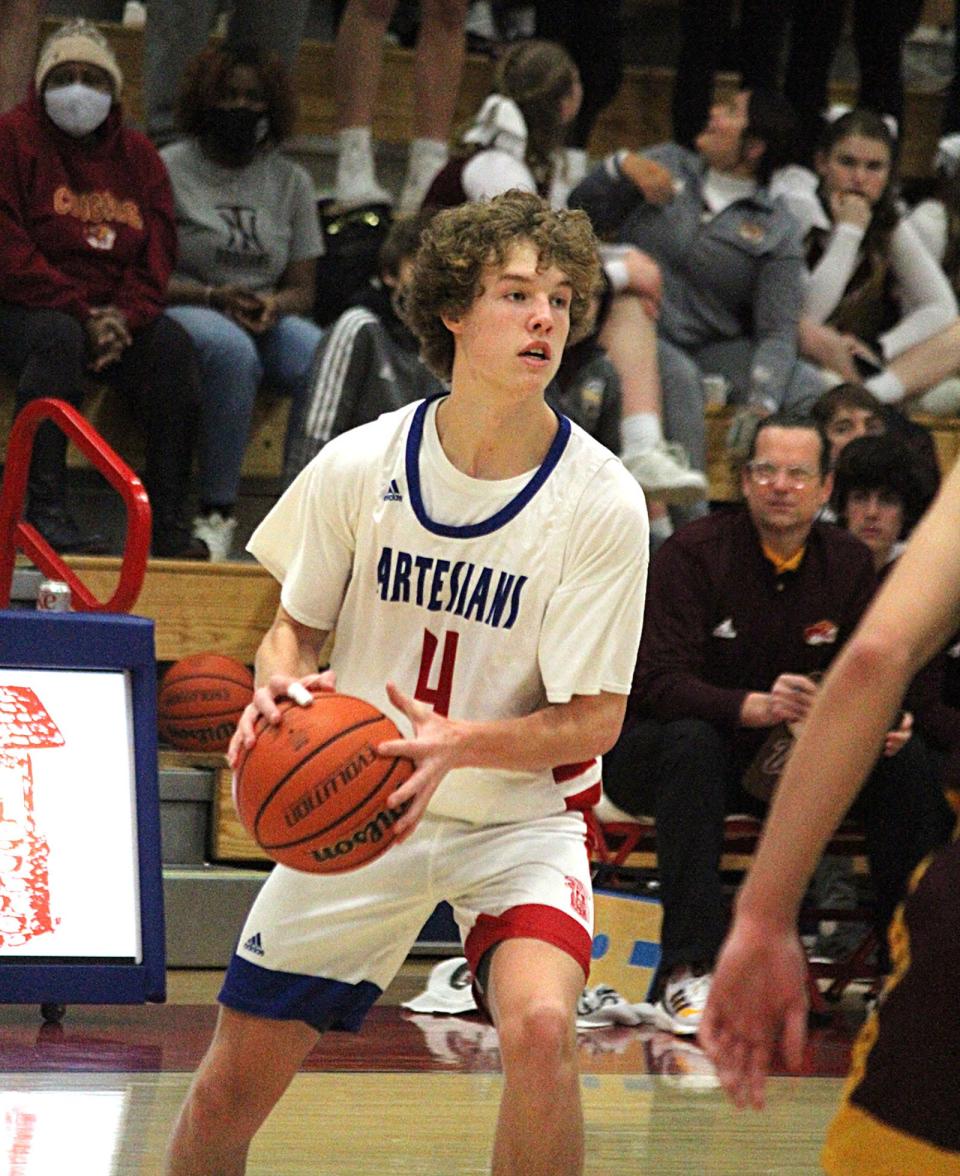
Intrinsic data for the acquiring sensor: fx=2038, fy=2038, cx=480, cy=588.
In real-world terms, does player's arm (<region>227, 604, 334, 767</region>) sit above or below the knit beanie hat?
below

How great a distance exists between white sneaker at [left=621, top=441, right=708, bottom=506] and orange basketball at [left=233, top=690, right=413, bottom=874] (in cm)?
383

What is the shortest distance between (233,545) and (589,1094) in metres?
3.18

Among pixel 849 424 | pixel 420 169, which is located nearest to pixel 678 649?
pixel 849 424

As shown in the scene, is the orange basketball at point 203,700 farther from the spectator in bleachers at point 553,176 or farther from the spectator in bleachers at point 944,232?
the spectator in bleachers at point 944,232

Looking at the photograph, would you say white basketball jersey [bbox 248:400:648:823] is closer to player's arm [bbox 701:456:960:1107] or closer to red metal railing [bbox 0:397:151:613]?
player's arm [bbox 701:456:960:1107]

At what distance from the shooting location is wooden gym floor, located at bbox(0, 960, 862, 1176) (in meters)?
4.01

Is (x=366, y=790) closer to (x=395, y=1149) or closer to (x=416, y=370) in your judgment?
(x=395, y=1149)

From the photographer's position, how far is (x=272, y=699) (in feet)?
10.3

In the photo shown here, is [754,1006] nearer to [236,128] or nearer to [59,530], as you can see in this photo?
[59,530]

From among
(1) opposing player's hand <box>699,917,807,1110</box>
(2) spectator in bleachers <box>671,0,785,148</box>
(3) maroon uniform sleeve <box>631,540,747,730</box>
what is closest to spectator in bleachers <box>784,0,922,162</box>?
(2) spectator in bleachers <box>671,0,785,148</box>

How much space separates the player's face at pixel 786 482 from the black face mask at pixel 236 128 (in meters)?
2.41

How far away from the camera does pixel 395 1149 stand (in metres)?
4.12

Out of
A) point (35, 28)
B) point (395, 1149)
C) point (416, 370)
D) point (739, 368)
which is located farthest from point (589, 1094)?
point (35, 28)

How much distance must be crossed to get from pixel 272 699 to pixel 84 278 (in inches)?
152
